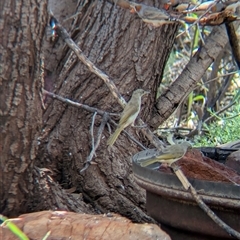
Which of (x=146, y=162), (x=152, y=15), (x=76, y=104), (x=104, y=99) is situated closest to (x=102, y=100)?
(x=104, y=99)

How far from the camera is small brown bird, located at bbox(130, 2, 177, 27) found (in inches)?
128

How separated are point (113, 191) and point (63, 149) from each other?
0.38 metres

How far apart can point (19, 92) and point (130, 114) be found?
2.88 ft

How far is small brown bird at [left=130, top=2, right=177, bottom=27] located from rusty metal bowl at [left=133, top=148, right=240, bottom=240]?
2.41 ft

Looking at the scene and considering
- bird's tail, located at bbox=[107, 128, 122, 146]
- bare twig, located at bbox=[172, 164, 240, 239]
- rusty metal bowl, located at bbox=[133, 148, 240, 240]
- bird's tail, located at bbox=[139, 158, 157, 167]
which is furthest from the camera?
bird's tail, located at bbox=[107, 128, 122, 146]

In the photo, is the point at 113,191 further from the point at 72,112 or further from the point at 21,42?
the point at 21,42

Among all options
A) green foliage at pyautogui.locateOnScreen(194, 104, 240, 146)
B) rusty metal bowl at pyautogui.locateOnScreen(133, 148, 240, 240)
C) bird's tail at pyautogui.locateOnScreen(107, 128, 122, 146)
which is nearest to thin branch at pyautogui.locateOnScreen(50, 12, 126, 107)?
rusty metal bowl at pyautogui.locateOnScreen(133, 148, 240, 240)

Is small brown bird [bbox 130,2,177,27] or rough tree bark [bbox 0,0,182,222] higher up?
small brown bird [bbox 130,2,177,27]

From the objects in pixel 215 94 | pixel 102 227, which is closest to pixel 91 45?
pixel 102 227

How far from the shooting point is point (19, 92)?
2.60 m

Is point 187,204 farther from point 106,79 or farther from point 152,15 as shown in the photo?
point 152,15

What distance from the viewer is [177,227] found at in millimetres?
2805

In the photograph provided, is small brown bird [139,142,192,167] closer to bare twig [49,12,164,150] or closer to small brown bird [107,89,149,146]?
bare twig [49,12,164,150]

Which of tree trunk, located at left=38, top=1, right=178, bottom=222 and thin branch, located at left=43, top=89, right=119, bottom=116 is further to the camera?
tree trunk, located at left=38, top=1, right=178, bottom=222
